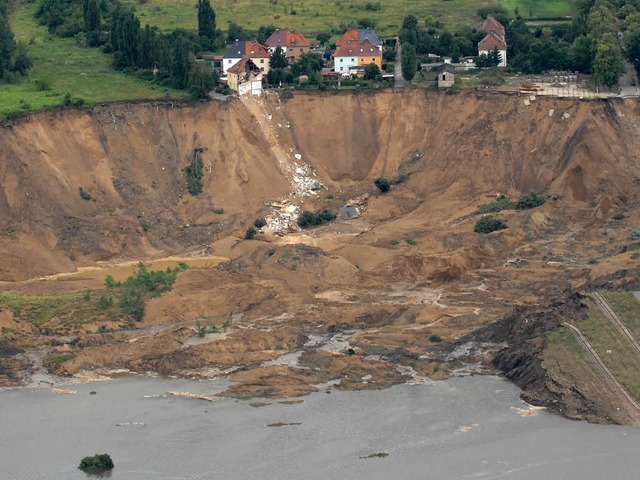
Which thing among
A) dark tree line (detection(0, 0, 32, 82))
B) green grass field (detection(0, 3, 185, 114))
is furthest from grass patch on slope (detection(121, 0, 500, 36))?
dark tree line (detection(0, 0, 32, 82))

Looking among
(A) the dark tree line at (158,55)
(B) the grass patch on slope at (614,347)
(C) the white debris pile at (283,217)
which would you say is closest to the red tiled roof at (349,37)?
(A) the dark tree line at (158,55)

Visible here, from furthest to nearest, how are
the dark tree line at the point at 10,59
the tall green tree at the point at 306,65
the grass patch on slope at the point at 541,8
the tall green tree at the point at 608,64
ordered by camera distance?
1. the grass patch on slope at the point at 541,8
2. the tall green tree at the point at 306,65
3. the tall green tree at the point at 608,64
4. the dark tree line at the point at 10,59

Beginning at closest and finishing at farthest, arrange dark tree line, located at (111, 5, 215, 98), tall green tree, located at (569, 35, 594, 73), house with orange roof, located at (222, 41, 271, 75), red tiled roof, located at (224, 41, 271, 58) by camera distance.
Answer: dark tree line, located at (111, 5, 215, 98)
tall green tree, located at (569, 35, 594, 73)
house with orange roof, located at (222, 41, 271, 75)
red tiled roof, located at (224, 41, 271, 58)

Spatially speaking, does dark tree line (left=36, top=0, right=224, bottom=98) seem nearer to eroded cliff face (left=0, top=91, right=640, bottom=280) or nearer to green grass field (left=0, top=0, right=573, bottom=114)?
green grass field (left=0, top=0, right=573, bottom=114)

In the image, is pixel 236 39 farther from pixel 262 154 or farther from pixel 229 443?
pixel 229 443

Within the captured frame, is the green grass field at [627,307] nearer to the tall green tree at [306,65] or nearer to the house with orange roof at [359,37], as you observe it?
the tall green tree at [306,65]

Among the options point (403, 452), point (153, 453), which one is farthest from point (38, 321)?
point (403, 452)

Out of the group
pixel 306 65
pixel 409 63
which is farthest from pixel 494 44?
pixel 306 65
